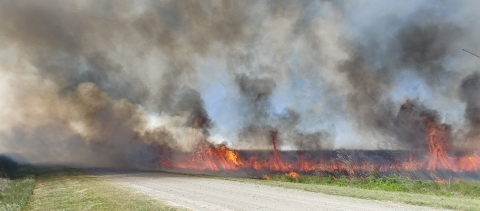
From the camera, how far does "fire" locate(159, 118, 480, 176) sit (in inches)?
1959

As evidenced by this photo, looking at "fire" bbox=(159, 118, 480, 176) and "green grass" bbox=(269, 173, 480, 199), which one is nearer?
"green grass" bbox=(269, 173, 480, 199)

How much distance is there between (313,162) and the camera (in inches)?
2296

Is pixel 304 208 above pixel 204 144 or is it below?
below

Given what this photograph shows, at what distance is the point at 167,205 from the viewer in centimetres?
1399

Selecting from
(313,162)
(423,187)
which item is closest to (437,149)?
(313,162)

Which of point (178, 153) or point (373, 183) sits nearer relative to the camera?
point (373, 183)

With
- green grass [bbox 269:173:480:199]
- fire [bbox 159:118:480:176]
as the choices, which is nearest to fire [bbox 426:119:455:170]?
fire [bbox 159:118:480:176]

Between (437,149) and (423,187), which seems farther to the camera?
(437,149)

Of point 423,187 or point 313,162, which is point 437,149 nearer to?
point 313,162

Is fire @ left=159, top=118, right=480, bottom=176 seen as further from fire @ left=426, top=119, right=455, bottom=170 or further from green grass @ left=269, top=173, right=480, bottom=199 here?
green grass @ left=269, top=173, right=480, bottom=199

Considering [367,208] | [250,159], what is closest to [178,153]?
[250,159]

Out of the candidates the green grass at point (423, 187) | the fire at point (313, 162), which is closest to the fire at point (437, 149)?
the fire at point (313, 162)

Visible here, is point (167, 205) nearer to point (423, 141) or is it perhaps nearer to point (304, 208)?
point (304, 208)

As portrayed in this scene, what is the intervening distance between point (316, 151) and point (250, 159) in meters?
19.2
